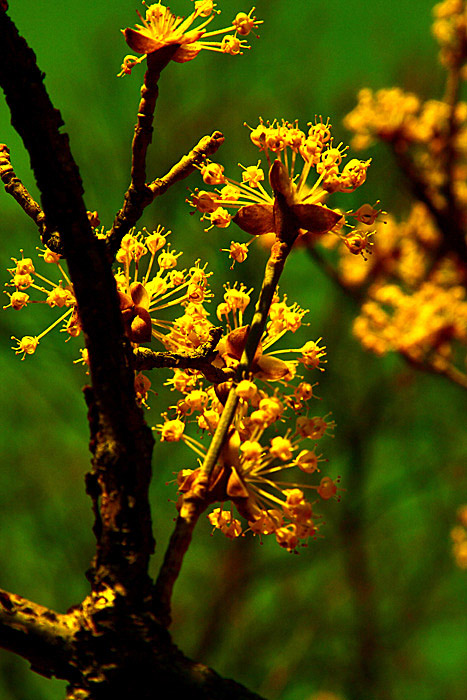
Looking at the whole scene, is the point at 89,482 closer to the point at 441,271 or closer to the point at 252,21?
the point at 252,21

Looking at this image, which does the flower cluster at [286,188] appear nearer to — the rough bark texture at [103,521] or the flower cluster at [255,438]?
the flower cluster at [255,438]

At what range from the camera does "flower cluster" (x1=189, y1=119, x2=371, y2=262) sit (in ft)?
3.82

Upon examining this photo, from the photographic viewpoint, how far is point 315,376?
19.2 feet

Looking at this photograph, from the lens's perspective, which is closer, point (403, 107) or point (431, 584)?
point (403, 107)

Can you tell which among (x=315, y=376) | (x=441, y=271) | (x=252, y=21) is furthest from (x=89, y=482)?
(x=315, y=376)

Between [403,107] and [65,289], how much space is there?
2718 millimetres

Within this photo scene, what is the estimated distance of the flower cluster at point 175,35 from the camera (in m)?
1.09

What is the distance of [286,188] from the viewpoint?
Answer: 117 cm

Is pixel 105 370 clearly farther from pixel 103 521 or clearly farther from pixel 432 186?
pixel 432 186

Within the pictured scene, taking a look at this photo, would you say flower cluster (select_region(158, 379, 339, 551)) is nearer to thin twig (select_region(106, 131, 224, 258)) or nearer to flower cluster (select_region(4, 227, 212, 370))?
flower cluster (select_region(4, 227, 212, 370))

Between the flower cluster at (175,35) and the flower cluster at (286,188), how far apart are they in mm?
170

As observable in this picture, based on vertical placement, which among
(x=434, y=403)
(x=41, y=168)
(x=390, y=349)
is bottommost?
(x=41, y=168)

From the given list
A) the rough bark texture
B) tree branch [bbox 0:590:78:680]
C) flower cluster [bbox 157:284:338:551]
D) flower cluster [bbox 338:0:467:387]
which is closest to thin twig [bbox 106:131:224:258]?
the rough bark texture

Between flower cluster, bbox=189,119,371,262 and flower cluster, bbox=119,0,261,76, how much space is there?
0.56 ft
